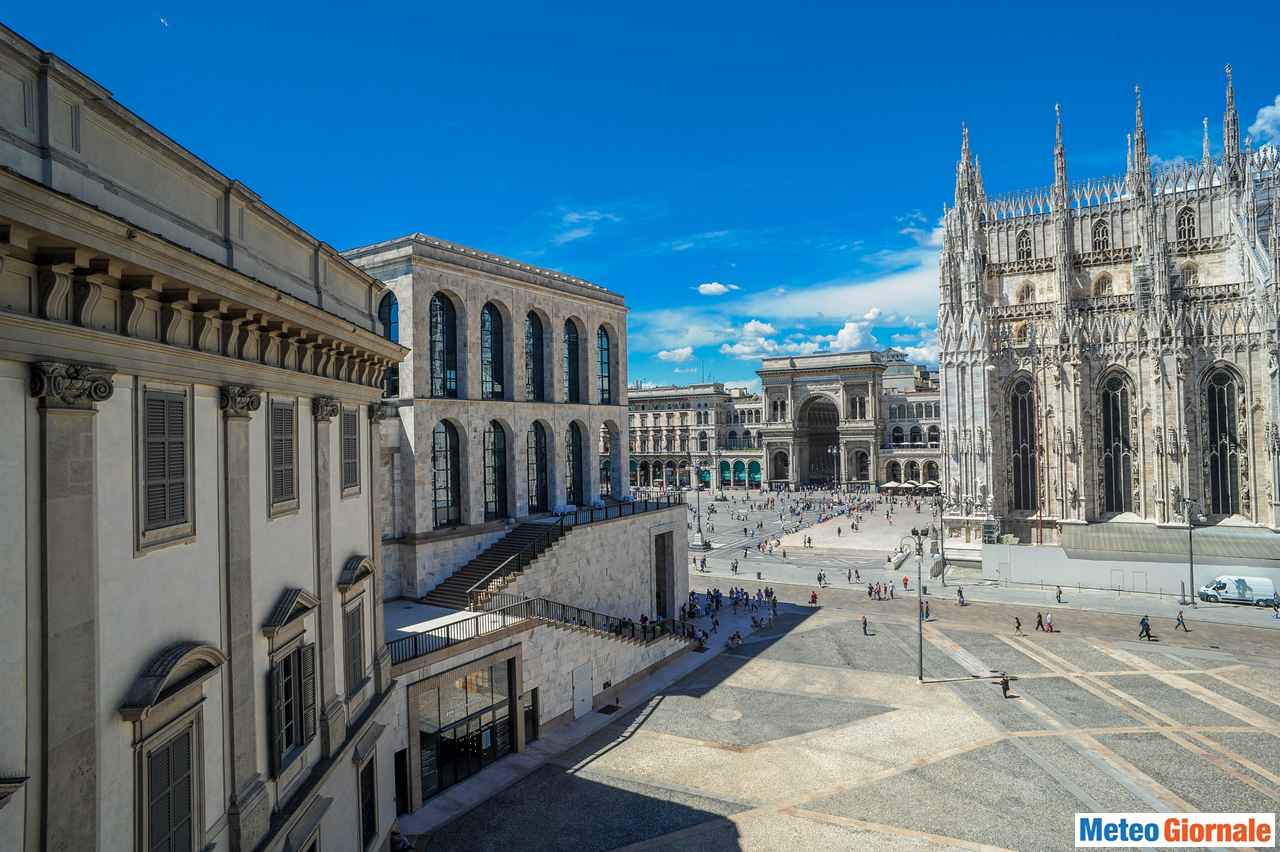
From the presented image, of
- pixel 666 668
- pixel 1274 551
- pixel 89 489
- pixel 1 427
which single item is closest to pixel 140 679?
pixel 89 489

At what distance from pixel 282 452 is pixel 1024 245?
67597mm

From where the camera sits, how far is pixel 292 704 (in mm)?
11258

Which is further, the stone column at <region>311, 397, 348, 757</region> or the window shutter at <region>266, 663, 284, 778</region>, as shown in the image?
the stone column at <region>311, 397, 348, 757</region>

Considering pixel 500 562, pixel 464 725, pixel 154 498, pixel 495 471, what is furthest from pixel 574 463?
pixel 154 498

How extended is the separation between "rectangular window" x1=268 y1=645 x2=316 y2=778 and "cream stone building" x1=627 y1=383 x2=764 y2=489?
10960cm

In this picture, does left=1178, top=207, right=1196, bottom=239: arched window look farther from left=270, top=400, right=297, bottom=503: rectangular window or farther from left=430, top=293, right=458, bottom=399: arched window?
left=270, top=400, right=297, bottom=503: rectangular window

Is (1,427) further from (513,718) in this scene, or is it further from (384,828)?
(513,718)

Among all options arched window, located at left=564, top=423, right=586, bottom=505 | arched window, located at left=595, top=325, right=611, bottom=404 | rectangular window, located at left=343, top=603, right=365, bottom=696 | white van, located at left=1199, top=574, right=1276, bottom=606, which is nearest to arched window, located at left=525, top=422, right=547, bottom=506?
arched window, located at left=564, top=423, right=586, bottom=505

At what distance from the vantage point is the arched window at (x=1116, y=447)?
54188mm

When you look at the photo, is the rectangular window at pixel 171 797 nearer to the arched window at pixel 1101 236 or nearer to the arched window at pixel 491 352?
the arched window at pixel 491 352

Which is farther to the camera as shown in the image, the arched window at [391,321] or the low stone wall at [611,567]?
the low stone wall at [611,567]

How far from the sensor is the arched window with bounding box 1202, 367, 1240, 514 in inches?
2012

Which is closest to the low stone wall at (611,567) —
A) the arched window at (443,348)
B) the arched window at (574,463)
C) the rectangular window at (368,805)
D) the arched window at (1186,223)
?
the arched window at (574,463)

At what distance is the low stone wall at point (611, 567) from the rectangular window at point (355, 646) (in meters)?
10.1
